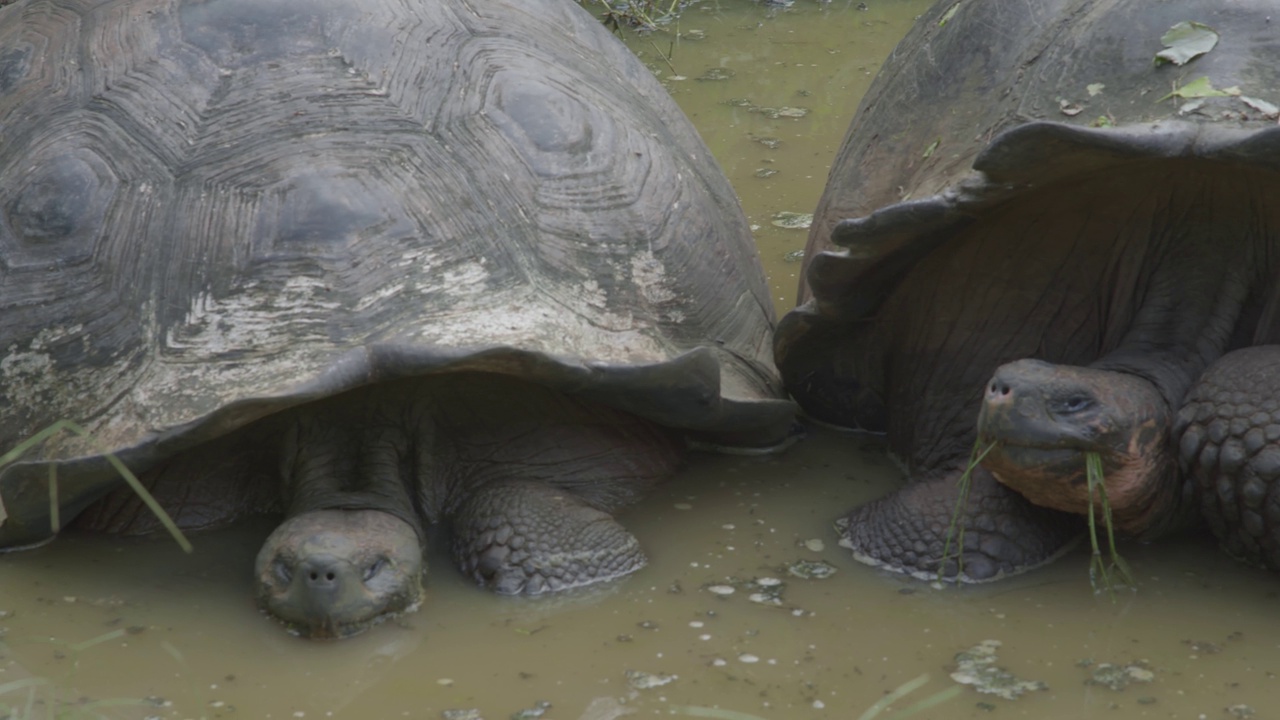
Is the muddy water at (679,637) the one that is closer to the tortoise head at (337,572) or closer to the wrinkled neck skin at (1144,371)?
the tortoise head at (337,572)

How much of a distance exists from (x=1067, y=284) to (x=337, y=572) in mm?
1630

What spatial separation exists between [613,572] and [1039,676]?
92 cm

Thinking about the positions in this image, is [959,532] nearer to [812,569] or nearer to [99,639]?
[812,569]

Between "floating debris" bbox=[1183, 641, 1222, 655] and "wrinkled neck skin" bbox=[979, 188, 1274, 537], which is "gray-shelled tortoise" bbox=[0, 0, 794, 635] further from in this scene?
"floating debris" bbox=[1183, 641, 1222, 655]

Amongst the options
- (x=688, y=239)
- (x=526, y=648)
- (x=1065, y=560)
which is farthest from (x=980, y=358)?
(x=526, y=648)

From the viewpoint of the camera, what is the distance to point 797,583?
10.8 ft

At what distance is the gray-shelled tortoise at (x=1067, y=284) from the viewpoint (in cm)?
293

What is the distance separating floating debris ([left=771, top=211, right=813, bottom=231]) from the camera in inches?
207

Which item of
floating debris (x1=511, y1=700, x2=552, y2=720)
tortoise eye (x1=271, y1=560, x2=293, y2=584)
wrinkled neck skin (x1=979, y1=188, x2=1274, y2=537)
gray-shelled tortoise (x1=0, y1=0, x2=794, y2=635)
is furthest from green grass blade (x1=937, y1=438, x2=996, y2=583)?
tortoise eye (x1=271, y1=560, x2=293, y2=584)

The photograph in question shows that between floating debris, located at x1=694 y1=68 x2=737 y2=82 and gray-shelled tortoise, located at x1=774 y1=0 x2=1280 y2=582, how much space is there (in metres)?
3.23

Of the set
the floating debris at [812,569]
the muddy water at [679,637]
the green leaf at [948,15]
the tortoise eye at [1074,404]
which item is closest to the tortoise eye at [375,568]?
the muddy water at [679,637]

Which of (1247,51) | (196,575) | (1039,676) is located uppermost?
(1247,51)

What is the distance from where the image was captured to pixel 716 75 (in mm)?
7016

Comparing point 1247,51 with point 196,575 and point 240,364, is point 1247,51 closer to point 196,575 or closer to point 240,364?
point 240,364
